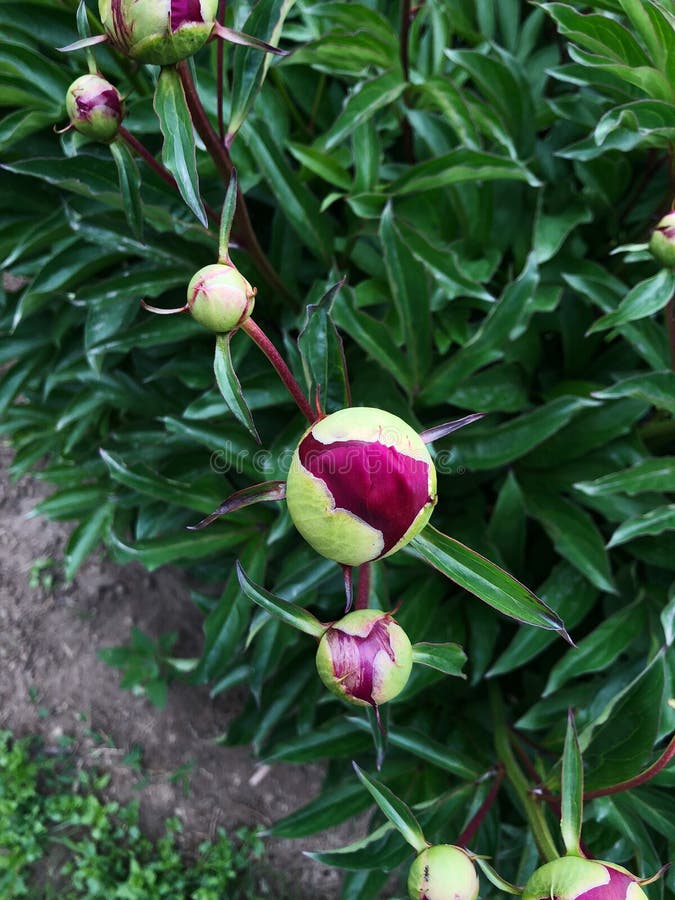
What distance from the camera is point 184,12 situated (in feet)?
1.58

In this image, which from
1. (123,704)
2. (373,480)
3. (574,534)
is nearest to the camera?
(373,480)

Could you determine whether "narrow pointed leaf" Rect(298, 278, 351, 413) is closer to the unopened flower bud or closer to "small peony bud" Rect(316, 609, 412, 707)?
"small peony bud" Rect(316, 609, 412, 707)

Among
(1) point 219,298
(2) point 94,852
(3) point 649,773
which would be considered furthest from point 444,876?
(2) point 94,852

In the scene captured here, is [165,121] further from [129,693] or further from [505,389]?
[129,693]

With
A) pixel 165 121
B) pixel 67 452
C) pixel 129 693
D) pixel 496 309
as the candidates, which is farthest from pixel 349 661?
pixel 129 693

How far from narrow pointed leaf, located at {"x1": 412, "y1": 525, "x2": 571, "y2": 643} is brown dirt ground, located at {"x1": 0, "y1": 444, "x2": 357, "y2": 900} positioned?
1228mm

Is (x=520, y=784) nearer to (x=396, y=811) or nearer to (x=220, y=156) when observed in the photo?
(x=396, y=811)

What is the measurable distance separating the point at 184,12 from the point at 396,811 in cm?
56

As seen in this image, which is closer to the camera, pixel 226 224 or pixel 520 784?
pixel 226 224

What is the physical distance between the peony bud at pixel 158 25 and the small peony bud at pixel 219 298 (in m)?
0.17

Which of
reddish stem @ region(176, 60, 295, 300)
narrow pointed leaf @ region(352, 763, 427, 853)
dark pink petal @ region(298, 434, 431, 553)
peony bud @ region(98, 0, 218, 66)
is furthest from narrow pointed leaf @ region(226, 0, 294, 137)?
narrow pointed leaf @ region(352, 763, 427, 853)

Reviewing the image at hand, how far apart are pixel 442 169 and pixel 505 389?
298 millimetres

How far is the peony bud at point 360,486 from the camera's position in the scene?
1.37 feet

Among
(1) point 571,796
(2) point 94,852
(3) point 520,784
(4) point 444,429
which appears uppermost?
(4) point 444,429
